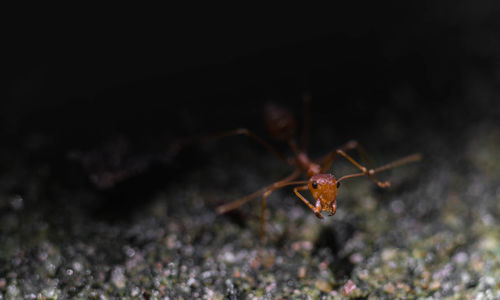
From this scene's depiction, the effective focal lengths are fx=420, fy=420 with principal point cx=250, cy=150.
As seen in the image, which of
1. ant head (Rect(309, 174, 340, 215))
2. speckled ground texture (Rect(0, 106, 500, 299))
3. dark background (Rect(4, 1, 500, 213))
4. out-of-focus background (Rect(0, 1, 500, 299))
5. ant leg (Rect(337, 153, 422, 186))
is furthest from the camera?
dark background (Rect(4, 1, 500, 213))

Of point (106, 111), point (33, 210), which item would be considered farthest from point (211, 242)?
point (106, 111)

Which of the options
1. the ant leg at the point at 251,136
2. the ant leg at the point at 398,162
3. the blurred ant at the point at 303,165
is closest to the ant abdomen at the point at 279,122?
the blurred ant at the point at 303,165

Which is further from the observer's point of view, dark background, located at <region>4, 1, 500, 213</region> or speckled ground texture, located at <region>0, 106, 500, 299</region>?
dark background, located at <region>4, 1, 500, 213</region>

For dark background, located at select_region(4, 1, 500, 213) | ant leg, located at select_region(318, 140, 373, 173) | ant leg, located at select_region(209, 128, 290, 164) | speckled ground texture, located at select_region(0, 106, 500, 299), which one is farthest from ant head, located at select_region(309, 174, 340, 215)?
dark background, located at select_region(4, 1, 500, 213)

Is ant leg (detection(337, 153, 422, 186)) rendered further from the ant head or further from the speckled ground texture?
the ant head

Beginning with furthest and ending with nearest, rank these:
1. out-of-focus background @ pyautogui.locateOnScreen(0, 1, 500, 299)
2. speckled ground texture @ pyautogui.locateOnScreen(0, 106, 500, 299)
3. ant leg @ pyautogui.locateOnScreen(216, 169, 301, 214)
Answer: ant leg @ pyautogui.locateOnScreen(216, 169, 301, 214)
out-of-focus background @ pyautogui.locateOnScreen(0, 1, 500, 299)
speckled ground texture @ pyautogui.locateOnScreen(0, 106, 500, 299)

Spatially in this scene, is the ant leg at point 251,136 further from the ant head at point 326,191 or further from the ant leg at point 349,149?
the ant head at point 326,191

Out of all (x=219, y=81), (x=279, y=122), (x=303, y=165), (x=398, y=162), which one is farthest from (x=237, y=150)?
(x=398, y=162)

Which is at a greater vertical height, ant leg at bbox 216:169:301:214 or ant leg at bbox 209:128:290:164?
ant leg at bbox 209:128:290:164

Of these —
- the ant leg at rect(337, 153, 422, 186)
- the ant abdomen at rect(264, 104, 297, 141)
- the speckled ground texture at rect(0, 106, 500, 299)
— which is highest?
the ant leg at rect(337, 153, 422, 186)
